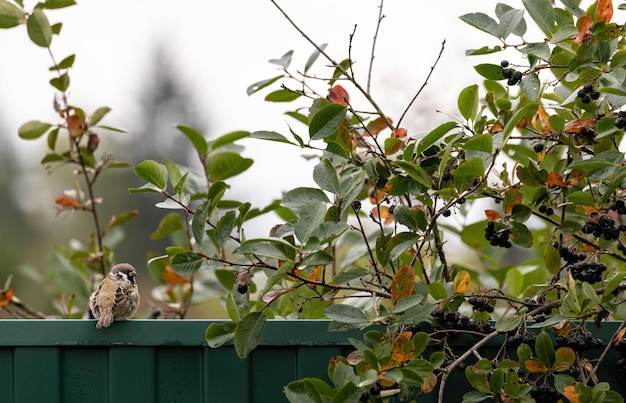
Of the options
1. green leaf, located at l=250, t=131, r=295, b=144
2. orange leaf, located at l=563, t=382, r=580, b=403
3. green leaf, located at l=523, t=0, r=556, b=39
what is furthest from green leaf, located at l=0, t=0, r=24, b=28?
orange leaf, located at l=563, t=382, r=580, b=403

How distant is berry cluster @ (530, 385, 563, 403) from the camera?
1652 mm

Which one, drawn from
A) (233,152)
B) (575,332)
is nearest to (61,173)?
(233,152)

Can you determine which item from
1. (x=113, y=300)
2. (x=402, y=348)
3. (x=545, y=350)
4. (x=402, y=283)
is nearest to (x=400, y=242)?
(x=402, y=283)

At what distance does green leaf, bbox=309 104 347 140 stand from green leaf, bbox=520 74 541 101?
37 centimetres

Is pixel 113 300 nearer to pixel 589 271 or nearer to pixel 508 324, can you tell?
pixel 508 324

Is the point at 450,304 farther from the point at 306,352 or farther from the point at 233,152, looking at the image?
the point at 233,152

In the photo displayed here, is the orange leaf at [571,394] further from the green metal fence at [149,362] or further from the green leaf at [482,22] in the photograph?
the green leaf at [482,22]

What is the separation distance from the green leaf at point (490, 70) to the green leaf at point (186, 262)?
0.72m

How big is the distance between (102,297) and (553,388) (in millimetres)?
1030

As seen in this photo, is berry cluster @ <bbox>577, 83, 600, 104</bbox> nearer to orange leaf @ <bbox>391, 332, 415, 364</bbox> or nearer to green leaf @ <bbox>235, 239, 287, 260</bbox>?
orange leaf @ <bbox>391, 332, 415, 364</bbox>

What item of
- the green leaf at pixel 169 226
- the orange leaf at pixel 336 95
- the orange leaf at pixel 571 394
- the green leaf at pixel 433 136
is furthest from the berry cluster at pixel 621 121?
the green leaf at pixel 169 226

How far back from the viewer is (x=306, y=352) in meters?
1.82

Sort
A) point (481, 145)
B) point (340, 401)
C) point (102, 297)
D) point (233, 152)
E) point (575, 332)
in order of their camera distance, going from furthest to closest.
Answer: point (233, 152) < point (102, 297) < point (575, 332) < point (481, 145) < point (340, 401)

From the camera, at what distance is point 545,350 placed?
1.65 m
